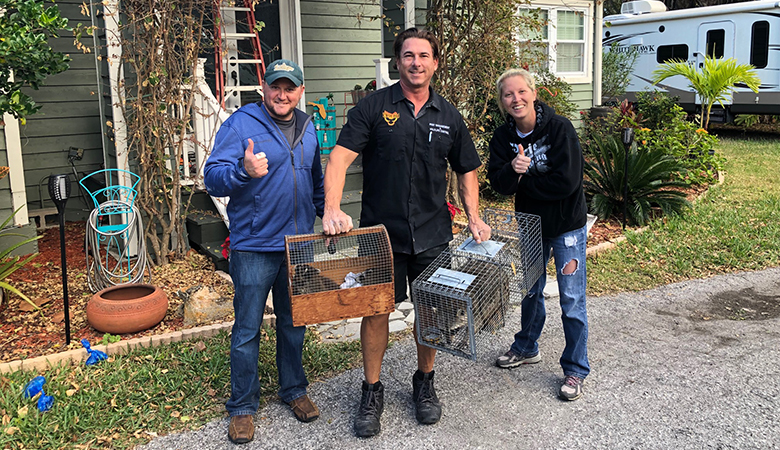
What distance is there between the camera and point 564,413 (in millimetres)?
3453

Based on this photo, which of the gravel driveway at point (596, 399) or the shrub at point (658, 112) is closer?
the gravel driveway at point (596, 399)

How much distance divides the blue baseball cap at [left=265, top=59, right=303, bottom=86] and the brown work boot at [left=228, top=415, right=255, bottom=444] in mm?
1681

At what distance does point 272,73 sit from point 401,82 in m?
0.63

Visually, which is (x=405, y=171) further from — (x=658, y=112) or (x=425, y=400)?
(x=658, y=112)

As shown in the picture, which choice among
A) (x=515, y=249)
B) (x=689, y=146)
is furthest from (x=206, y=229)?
(x=689, y=146)

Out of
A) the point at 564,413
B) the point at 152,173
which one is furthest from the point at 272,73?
the point at 152,173

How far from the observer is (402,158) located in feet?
10.4

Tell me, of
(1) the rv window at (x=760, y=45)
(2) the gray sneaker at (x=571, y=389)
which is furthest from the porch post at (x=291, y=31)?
(1) the rv window at (x=760, y=45)

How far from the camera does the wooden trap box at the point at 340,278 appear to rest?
2943 mm

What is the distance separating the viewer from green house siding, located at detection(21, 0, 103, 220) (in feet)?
23.6

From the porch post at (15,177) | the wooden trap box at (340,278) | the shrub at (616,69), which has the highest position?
the shrub at (616,69)

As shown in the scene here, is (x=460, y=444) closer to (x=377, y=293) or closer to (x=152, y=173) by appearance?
(x=377, y=293)

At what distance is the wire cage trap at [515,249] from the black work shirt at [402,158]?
0.25 m

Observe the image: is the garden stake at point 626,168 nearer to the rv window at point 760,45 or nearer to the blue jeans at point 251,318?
the blue jeans at point 251,318
